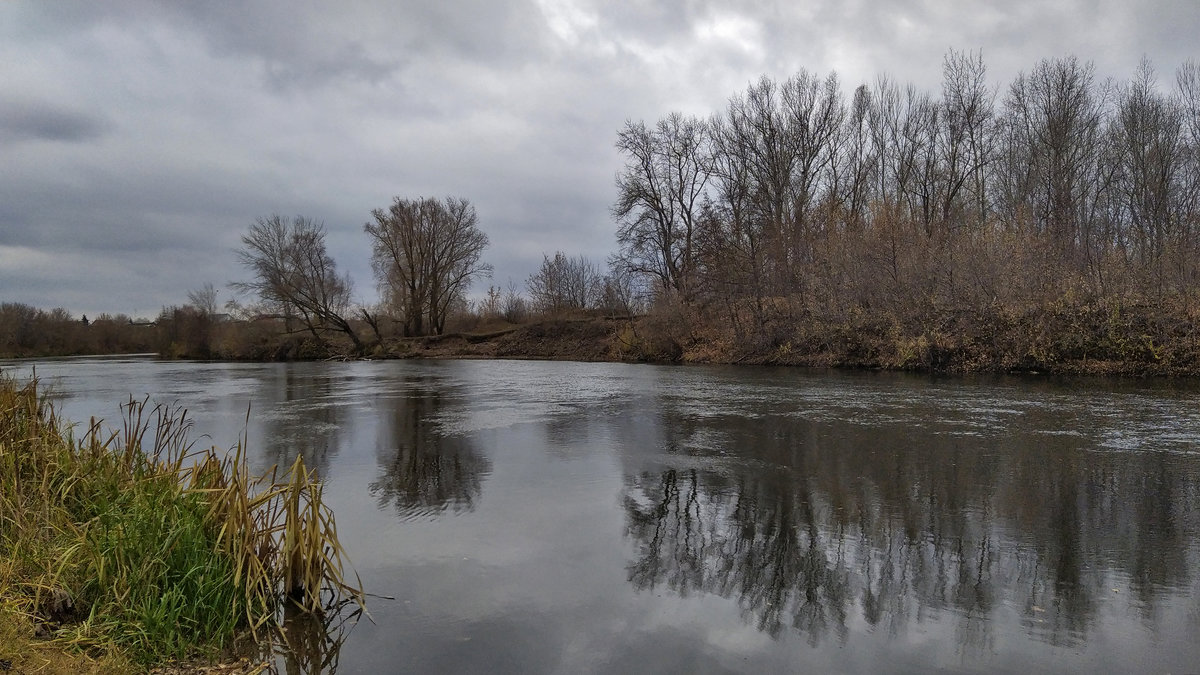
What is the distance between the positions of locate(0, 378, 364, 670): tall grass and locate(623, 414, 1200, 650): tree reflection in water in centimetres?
266

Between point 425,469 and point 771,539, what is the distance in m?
5.34

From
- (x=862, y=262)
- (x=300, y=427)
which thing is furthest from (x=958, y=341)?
(x=300, y=427)

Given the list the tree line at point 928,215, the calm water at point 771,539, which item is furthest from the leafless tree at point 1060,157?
the calm water at point 771,539

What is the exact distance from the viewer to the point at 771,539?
595 centimetres

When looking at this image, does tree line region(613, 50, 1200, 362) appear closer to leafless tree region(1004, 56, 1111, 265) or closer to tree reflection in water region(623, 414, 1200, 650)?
leafless tree region(1004, 56, 1111, 265)

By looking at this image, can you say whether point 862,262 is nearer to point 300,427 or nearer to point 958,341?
point 958,341

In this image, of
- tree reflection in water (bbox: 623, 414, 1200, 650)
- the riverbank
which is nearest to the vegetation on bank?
the riverbank

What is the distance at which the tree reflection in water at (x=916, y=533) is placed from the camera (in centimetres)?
455

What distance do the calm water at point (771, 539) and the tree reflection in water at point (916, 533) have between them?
0.03 metres

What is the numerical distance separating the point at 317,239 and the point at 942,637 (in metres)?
55.1

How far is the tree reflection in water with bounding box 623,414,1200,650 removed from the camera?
4551mm

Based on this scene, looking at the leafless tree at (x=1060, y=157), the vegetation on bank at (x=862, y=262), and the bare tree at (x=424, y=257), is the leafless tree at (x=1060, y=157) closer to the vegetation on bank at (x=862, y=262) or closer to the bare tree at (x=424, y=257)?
the vegetation on bank at (x=862, y=262)

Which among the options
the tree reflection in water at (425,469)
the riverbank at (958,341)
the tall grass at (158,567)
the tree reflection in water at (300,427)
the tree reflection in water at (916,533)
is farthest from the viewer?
the riverbank at (958,341)

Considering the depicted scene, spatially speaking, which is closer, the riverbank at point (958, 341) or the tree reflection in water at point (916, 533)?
the tree reflection in water at point (916, 533)
